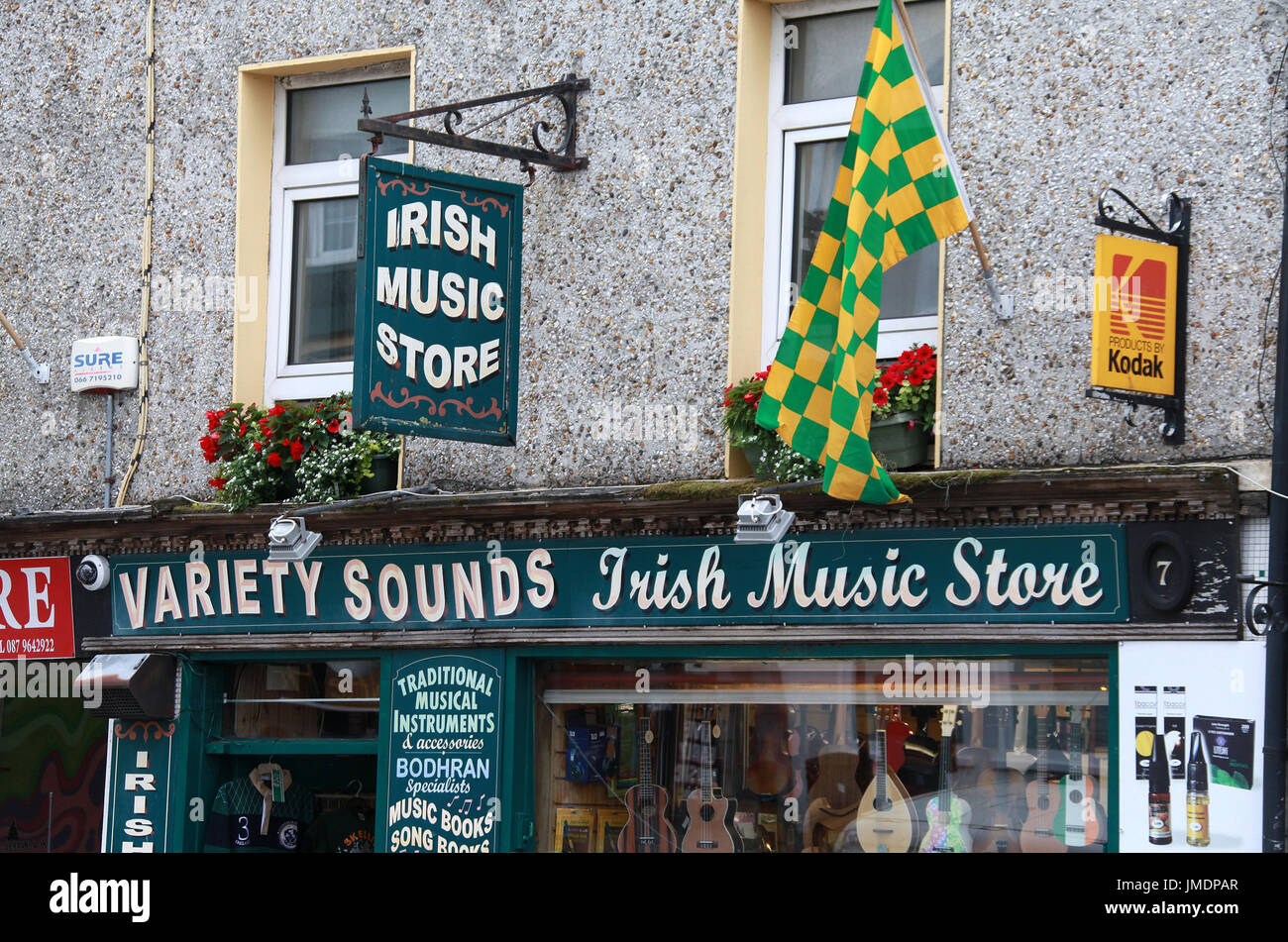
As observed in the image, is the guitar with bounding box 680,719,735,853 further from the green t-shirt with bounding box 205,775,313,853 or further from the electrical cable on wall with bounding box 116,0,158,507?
the electrical cable on wall with bounding box 116,0,158,507

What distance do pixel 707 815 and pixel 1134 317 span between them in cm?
351

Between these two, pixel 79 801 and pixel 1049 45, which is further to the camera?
pixel 79 801

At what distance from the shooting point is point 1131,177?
785 cm

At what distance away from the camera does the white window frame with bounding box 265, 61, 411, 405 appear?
10430mm

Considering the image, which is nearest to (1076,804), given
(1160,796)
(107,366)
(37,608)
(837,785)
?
(1160,796)

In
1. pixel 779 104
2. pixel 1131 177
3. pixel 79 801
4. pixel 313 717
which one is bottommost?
pixel 79 801

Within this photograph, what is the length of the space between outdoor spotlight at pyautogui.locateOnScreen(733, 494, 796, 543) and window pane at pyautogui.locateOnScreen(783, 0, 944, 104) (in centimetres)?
235

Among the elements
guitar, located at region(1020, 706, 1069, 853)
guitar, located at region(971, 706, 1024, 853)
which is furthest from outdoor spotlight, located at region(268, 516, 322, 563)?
→ guitar, located at region(1020, 706, 1069, 853)

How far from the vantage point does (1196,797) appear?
731cm

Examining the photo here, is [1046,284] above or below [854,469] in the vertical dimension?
above

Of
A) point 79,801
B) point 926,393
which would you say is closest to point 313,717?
point 79,801

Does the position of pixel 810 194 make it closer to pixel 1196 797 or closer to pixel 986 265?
pixel 986 265
